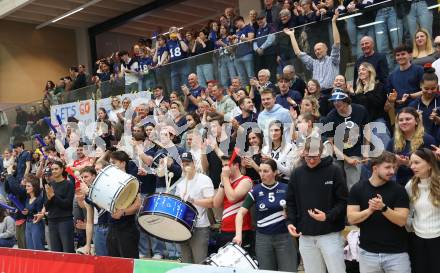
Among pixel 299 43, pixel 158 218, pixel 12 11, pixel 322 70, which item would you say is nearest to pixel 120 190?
pixel 158 218

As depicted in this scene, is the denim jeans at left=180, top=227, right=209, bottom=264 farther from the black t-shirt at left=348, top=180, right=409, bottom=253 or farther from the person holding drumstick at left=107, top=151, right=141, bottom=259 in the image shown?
the black t-shirt at left=348, top=180, right=409, bottom=253

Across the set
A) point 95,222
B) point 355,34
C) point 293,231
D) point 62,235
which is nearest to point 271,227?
point 293,231

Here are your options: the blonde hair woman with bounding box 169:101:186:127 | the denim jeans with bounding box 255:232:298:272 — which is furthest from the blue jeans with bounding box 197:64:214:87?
the denim jeans with bounding box 255:232:298:272

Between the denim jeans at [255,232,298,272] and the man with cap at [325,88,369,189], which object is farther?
the man with cap at [325,88,369,189]

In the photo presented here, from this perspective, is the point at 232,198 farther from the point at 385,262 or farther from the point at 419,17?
the point at 419,17

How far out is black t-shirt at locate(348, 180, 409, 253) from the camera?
4.59m

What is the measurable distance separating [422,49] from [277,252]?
3.87 metres

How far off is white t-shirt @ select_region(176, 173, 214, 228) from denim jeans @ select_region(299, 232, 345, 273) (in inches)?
65.4

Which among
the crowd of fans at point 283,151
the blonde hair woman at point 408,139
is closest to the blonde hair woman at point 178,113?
the crowd of fans at point 283,151

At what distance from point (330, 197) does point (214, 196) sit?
5.85 feet

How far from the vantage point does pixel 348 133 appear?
6570 mm

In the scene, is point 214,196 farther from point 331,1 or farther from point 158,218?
point 331,1

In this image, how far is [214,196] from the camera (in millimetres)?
6480

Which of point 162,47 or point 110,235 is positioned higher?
point 162,47
